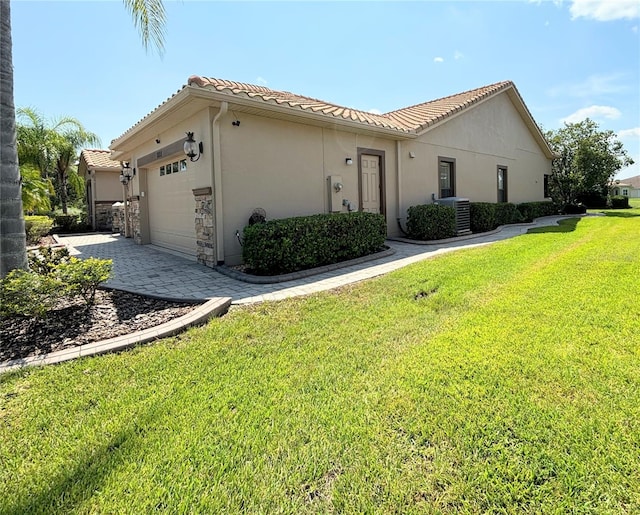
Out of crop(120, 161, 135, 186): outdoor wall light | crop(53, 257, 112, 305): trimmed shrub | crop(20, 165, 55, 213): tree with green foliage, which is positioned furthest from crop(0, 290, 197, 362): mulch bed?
crop(20, 165, 55, 213): tree with green foliage

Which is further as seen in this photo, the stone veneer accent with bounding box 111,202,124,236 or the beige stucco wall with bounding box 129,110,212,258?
the stone veneer accent with bounding box 111,202,124,236

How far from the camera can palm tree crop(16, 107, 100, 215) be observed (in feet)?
63.1

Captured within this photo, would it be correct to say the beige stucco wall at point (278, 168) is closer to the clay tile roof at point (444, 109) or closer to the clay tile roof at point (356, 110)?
A: the clay tile roof at point (356, 110)

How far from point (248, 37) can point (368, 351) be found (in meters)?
9.72

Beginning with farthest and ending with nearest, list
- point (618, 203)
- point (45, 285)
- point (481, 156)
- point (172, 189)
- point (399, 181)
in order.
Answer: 1. point (618, 203)
2. point (481, 156)
3. point (399, 181)
4. point (172, 189)
5. point (45, 285)

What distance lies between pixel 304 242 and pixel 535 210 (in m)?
14.5

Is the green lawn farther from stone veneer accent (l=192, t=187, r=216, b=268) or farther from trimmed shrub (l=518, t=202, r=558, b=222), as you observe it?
trimmed shrub (l=518, t=202, r=558, b=222)

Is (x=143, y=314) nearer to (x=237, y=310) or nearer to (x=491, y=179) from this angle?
(x=237, y=310)

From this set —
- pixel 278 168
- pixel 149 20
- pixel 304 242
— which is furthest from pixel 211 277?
pixel 149 20

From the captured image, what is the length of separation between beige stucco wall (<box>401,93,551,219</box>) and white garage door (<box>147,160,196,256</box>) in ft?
21.5

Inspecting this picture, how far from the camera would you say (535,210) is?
1703cm

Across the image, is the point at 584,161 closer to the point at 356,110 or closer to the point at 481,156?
the point at 481,156

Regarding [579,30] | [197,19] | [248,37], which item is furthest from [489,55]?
[197,19]

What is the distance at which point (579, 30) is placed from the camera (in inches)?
474
